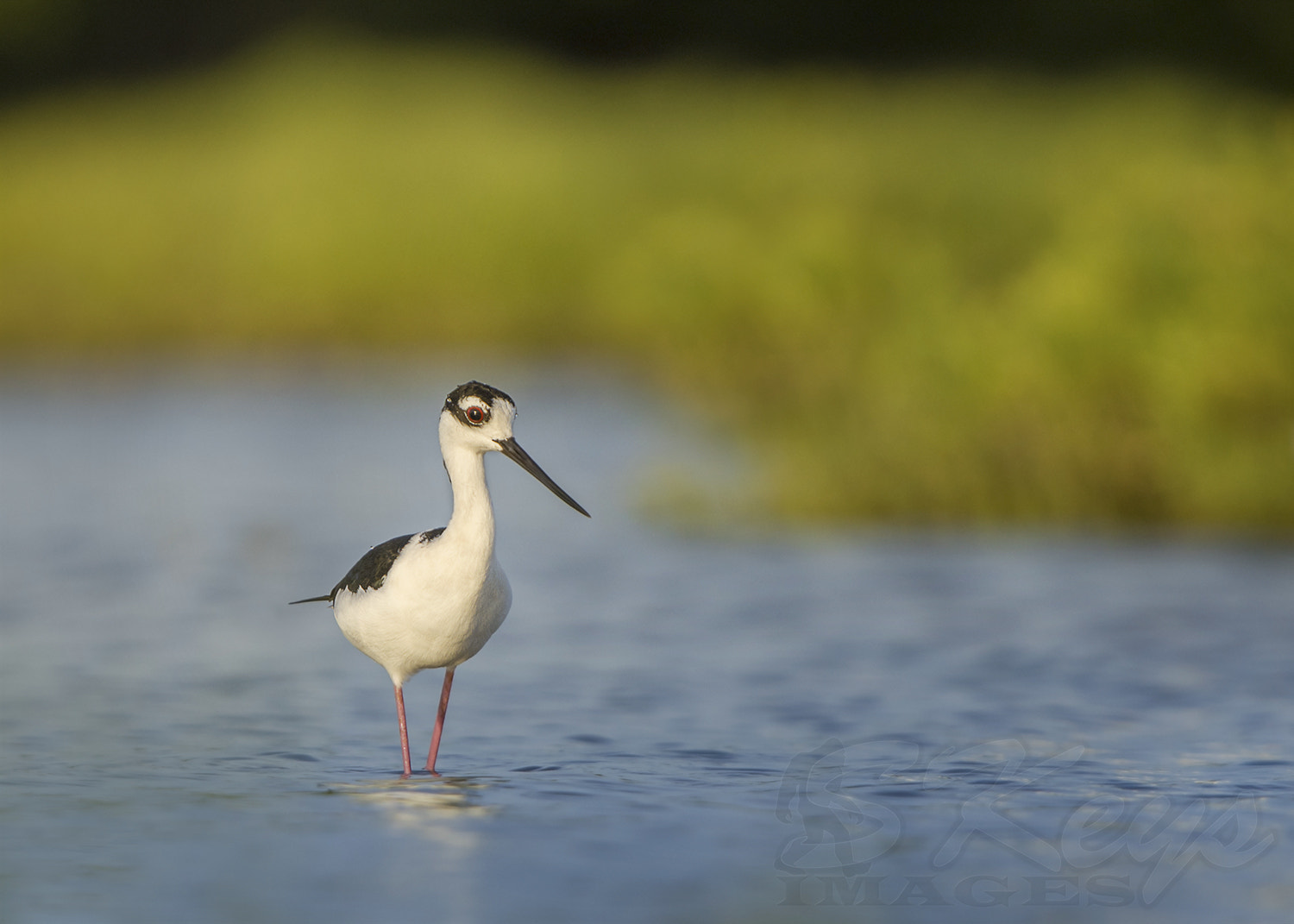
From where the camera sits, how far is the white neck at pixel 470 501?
6488 mm

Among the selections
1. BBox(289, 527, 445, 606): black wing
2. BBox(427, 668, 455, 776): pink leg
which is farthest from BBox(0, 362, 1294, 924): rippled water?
BBox(289, 527, 445, 606): black wing

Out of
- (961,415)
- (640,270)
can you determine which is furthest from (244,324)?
(961,415)

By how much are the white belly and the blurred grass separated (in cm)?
622

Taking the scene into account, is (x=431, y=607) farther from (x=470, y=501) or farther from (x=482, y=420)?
(x=482, y=420)

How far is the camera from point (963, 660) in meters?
9.09

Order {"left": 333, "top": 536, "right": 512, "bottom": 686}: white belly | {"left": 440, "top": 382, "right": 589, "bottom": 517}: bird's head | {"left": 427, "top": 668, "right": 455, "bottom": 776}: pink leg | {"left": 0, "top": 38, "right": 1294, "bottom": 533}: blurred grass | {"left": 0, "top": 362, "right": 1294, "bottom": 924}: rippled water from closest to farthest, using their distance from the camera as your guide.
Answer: {"left": 0, "top": 362, "right": 1294, "bottom": 924}: rippled water
{"left": 333, "top": 536, "right": 512, "bottom": 686}: white belly
{"left": 440, "top": 382, "right": 589, "bottom": 517}: bird's head
{"left": 427, "top": 668, "right": 455, "bottom": 776}: pink leg
{"left": 0, "top": 38, "right": 1294, "bottom": 533}: blurred grass

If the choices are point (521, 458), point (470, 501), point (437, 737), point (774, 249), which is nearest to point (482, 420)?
point (521, 458)

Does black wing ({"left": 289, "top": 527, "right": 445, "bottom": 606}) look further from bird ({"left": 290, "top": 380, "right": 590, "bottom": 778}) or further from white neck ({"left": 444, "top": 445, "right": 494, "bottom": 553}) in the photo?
white neck ({"left": 444, "top": 445, "right": 494, "bottom": 553})

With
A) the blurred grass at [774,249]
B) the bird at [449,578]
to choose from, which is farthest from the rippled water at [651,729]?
the blurred grass at [774,249]

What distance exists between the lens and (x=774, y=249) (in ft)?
53.4

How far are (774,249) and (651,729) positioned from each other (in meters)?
9.17

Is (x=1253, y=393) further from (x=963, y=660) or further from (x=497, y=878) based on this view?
(x=497, y=878)

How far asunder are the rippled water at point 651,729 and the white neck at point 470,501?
81 cm

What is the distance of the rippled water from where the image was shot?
215 inches
